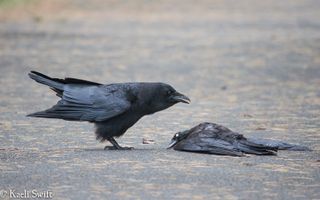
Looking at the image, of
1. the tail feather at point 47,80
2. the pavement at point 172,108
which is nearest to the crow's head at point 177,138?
the pavement at point 172,108

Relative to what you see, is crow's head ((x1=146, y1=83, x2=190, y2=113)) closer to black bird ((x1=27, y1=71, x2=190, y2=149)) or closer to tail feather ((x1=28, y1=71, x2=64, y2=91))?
black bird ((x1=27, y1=71, x2=190, y2=149))

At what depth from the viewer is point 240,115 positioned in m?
11.7

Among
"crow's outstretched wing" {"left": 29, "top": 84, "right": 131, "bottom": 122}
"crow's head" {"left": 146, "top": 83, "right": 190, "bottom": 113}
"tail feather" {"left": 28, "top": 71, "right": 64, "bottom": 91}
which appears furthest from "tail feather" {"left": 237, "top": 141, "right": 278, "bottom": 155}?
"tail feather" {"left": 28, "top": 71, "right": 64, "bottom": 91}

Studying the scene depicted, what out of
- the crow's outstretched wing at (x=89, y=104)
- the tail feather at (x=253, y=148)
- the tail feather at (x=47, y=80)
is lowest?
the tail feather at (x=253, y=148)

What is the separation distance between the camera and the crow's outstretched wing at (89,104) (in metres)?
8.53

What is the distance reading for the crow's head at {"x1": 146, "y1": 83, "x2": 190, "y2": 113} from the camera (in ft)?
28.3

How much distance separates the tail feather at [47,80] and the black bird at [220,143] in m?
1.13

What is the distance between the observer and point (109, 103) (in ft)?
28.2

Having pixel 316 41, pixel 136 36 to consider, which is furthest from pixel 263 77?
pixel 136 36

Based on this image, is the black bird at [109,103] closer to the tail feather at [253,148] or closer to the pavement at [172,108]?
the pavement at [172,108]

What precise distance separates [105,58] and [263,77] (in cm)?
405

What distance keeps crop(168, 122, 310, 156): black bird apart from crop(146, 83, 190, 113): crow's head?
30cm

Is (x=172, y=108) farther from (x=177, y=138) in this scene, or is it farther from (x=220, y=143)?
(x=220, y=143)

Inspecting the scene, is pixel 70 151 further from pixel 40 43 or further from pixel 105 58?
pixel 40 43
